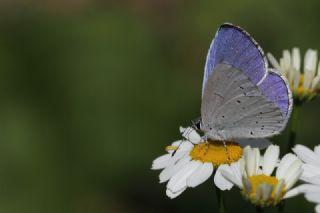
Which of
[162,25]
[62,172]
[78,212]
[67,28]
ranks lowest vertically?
[78,212]

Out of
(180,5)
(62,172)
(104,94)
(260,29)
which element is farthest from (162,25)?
(62,172)

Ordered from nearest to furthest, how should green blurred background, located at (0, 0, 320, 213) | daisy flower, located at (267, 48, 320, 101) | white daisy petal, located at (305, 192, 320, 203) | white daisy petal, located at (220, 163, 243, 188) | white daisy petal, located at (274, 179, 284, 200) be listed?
white daisy petal, located at (305, 192, 320, 203)
white daisy petal, located at (274, 179, 284, 200)
white daisy petal, located at (220, 163, 243, 188)
daisy flower, located at (267, 48, 320, 101)
green blurred background, located at (0, 0, 320, 213)

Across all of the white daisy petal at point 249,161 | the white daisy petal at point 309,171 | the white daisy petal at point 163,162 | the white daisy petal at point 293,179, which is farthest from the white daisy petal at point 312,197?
the white daisy petal at point 163,162

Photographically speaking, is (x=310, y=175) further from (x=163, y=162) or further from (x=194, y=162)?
(x=163, y=162)

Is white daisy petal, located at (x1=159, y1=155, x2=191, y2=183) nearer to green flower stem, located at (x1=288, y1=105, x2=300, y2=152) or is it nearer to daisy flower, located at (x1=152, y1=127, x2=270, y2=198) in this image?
daisy flower, located at (x1=152, y1=127, x2=270, y2=198)

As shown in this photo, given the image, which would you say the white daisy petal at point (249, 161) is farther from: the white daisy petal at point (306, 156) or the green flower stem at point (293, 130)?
the green flower stem at point (293, 130)

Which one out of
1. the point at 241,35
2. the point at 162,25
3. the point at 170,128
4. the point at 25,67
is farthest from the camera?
the point at 162,25

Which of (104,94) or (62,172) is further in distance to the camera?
(104,94)

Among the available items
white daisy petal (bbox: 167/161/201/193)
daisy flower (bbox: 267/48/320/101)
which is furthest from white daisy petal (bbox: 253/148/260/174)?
daisy flower (bbox: 267/48/320/101)

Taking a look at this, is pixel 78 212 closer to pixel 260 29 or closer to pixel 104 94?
pixel 104 94
